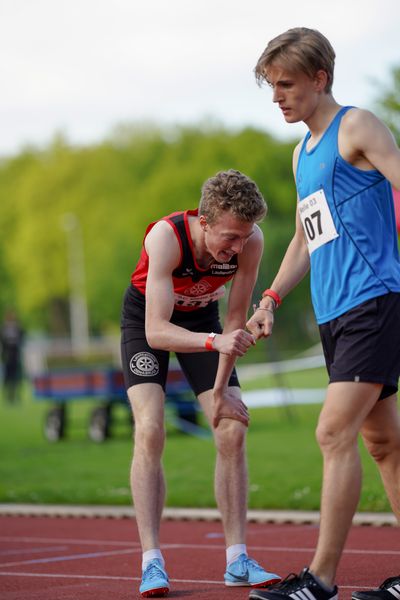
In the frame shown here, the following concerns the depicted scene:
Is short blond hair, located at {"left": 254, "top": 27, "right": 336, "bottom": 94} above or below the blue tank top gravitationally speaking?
above

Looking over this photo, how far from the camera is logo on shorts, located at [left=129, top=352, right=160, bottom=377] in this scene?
648 centimetres

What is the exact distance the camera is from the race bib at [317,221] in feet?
17.1

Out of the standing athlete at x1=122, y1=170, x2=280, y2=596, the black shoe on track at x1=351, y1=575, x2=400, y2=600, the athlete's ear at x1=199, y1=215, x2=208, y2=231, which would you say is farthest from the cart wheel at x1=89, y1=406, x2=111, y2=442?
the black shoe on track at x1=351, y1=575, x2=400, y2=600

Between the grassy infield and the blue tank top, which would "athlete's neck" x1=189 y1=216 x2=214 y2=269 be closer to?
the blue tank top

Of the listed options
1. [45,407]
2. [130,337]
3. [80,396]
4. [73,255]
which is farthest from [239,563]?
[73,255]

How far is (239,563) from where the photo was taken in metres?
6.30

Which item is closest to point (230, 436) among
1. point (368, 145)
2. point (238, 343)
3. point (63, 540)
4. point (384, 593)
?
point (238, 343)

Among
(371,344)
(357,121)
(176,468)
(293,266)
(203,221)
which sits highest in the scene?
(357,121)

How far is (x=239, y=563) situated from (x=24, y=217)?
73.1 m

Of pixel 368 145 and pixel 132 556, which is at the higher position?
pixel 368 145

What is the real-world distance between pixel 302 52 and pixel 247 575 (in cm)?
267

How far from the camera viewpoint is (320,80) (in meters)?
5.25

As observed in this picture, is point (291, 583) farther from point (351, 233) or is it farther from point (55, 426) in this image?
point (55, 426)

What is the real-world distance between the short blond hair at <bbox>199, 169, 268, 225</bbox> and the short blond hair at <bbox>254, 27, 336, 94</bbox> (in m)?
0.81
